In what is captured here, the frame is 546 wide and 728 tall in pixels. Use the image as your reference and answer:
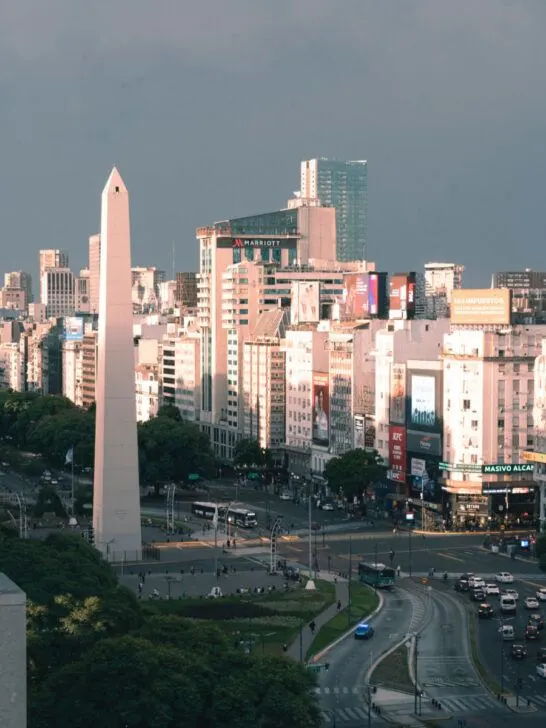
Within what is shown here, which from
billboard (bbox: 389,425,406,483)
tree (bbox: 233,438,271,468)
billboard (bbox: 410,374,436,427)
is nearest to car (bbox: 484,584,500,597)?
billboard (bbox: 410,374,436,427)

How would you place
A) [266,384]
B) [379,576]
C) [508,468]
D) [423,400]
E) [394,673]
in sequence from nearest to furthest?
[394,673] → [379,576] → [508,468] → [423,400] → [266,384]

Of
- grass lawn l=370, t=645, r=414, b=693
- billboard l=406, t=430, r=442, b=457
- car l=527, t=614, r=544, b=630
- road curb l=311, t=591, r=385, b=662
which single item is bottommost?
road curb l=311, t=591, r=385, b=662

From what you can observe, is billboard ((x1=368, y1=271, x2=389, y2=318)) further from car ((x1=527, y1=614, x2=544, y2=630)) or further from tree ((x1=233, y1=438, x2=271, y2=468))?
car ((x1=527, y1=614, x2=544, y2=630))

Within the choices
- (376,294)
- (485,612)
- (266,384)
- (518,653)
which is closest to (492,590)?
(485,612)

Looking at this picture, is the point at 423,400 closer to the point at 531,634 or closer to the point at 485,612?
the point at 485,612

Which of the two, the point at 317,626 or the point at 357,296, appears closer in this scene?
the point at 317,626

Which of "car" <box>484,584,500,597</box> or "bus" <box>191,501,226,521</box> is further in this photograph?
"bus" <box>191,501,226,521</box>

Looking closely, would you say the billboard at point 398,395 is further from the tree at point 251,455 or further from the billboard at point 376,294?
the tree at point 251,455
